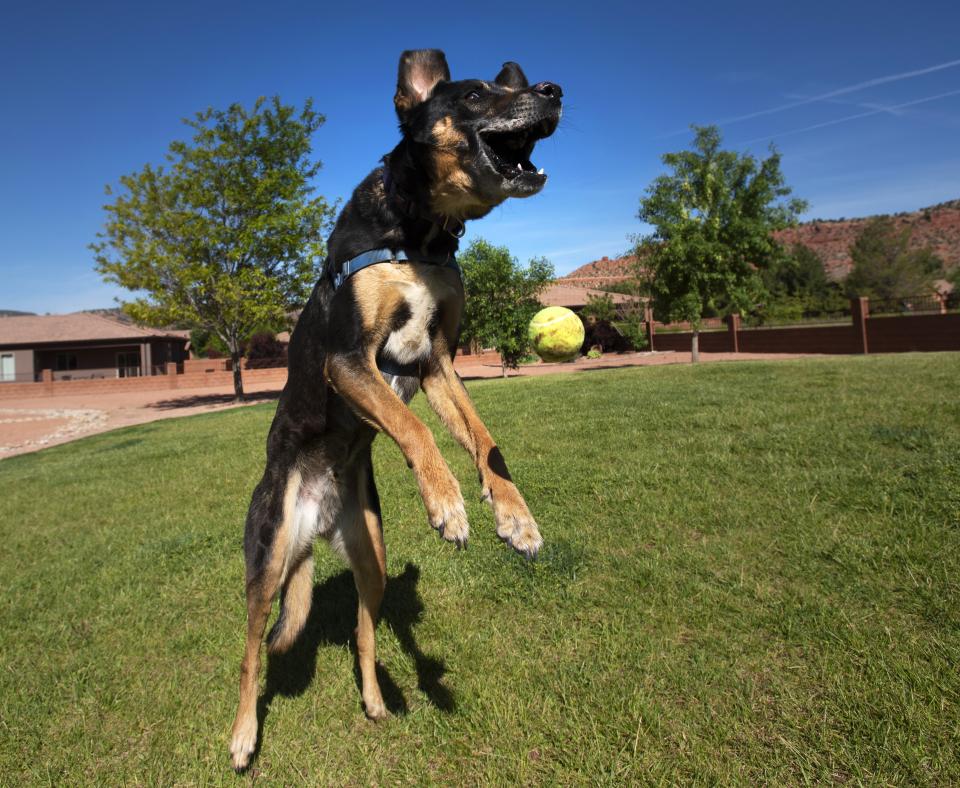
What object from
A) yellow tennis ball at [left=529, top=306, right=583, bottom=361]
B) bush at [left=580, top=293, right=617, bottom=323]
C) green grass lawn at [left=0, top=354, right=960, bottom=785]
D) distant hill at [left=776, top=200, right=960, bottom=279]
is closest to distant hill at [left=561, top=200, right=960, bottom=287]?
distant hill at [left=776, top=200, right=960, bottom=279]

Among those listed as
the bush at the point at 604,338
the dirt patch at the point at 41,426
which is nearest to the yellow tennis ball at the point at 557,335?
the dirt patch at the point at 41,426

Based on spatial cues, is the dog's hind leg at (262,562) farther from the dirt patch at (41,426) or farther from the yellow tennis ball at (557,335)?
the dirt patch at (41,426)

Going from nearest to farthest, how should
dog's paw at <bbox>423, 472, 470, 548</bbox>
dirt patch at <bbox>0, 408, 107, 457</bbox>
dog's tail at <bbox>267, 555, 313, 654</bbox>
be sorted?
1. dog's paw at <bbox>423, 472, 470, 548</bbox>
2. dog's tail at <bbox>267, 555, 313, 654</bbox>
3. dirt patch at <bbox>0, 408, 107, 457</bbox>

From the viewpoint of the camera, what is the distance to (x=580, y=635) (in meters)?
3.20

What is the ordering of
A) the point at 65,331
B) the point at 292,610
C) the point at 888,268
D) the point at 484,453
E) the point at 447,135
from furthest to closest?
1. the point at 888,268
2. the point at 65,331
3. the point at 292,610
4. the point at 447,135
5. the point at 484,453

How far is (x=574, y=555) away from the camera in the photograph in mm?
3980

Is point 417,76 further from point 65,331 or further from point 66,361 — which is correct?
point 66,361

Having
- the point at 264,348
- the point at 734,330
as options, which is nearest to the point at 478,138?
the point at 734,330

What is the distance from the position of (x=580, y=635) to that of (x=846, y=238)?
11969cm

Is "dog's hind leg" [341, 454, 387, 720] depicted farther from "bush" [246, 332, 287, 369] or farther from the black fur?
"bush" [246, 332, 287, 369]

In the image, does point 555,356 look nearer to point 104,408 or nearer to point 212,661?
point 212,661

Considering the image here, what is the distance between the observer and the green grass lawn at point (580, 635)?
96.9 inches

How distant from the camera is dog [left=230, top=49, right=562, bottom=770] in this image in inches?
104

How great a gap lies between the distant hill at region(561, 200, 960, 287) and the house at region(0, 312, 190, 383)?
52451 mm
